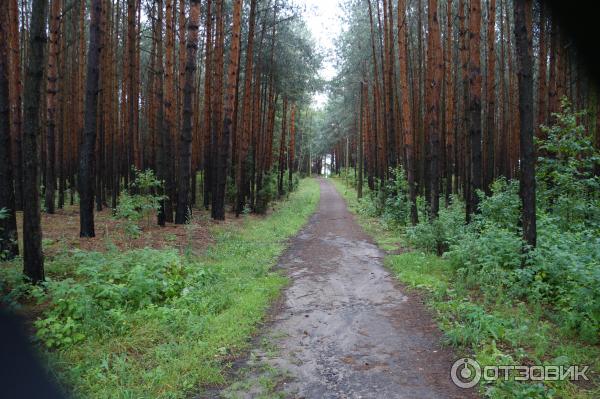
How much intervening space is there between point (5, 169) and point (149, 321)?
5.27 meters

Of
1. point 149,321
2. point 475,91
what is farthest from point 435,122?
point 149,321

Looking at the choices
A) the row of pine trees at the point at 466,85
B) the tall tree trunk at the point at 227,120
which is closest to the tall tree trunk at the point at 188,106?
the tall tree trunk at the point at 227,120

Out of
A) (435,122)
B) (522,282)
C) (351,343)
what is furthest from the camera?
(435,122)

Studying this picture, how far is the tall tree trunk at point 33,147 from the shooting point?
6305 millimetres

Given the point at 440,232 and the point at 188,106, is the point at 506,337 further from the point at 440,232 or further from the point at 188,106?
the point at 188,106

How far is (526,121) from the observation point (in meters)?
7.14

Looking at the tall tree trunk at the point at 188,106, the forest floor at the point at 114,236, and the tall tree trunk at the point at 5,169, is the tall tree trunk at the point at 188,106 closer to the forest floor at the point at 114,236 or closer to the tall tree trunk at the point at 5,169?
the forest floor at the point at 114,236

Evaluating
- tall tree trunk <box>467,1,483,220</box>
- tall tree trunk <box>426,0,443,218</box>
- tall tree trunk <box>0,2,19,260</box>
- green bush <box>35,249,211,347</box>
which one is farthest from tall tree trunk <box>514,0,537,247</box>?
tall tree trunk <box>0,2,19,260</box>

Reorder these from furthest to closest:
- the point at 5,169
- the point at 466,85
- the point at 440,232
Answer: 1. the point at 466,85
2. the point at 440,232
3. the point at 5,169

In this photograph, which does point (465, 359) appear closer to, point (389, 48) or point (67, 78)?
point (389, 48)

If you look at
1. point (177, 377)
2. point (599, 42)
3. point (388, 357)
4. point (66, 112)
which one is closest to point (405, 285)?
point (388, 357)

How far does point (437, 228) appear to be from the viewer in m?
11.1

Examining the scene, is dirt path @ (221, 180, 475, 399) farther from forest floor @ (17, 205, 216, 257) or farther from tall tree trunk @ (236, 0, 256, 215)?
tall tree trunk @ (236, 0, 256, 215)

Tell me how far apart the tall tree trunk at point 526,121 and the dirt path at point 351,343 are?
2.36 metres
